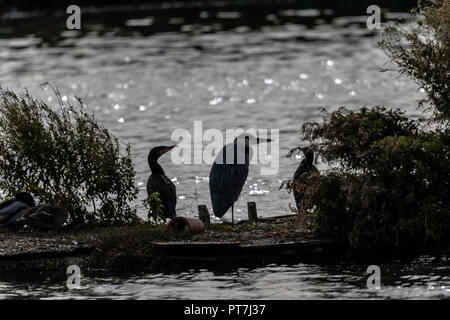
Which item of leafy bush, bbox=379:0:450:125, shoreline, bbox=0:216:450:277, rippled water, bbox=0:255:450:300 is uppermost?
leafy bush, bbox=379:0:450:125

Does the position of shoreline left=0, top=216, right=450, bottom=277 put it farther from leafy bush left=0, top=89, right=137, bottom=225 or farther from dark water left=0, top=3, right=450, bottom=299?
leafy bush left=0, top=89, right=137, bottom=225

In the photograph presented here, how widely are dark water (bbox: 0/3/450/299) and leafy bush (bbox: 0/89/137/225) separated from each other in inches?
112

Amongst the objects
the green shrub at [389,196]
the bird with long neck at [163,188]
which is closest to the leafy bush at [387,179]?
the green shrub at [389,196]

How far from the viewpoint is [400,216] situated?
15.2m

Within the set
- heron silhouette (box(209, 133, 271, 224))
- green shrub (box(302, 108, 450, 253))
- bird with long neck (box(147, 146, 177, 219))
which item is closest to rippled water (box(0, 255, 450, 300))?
green shrub (box(302, 108, 450, 253))

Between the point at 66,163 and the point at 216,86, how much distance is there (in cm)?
2728

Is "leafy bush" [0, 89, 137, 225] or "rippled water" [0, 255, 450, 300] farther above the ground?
"leafy bush" [0, 89, 137, 225]

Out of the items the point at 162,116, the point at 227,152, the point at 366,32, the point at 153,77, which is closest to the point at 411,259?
the point at 227,152

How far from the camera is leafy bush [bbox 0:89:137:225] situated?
17.9 m

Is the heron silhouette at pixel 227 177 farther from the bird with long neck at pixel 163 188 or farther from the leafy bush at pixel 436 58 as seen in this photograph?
the leafy bush at pixel 436 58

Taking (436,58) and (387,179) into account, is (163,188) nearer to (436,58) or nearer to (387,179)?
(387,179)

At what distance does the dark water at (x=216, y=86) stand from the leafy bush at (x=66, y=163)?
285 centimetres

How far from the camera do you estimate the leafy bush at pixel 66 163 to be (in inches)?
706

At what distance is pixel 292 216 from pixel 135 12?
7252cm
